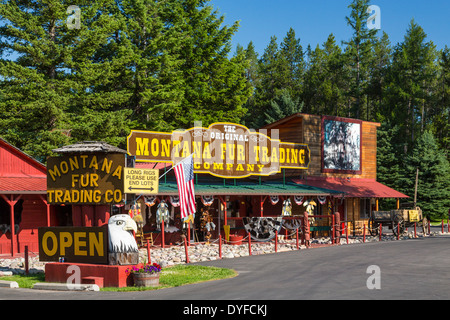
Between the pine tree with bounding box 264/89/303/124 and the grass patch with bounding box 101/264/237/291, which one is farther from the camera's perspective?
the pine tree with bounding box 264/89/303/124

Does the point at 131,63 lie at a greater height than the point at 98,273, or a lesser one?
greater

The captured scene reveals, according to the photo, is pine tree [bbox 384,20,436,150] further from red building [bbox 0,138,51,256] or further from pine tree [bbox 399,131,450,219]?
red building [bbox 0,138,51,256]

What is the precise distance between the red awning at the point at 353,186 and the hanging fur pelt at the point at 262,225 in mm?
7524

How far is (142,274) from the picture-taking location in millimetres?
16938

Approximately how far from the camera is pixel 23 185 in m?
28.4

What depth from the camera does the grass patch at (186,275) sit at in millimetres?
17314

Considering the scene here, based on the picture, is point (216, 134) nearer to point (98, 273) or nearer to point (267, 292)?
point (98, 273)

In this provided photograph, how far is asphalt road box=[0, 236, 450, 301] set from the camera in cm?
1443

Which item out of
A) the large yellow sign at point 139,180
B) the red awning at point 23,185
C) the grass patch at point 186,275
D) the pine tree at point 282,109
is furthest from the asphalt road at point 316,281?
the pine tree at point 282,109

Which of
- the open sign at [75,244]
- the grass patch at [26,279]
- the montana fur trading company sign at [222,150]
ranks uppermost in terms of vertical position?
the montana fur trading company sign at [222,150]

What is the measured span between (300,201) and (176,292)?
2040 centimetres

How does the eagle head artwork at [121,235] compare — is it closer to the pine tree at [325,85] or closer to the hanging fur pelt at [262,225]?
the hanging fur pelt at [262,225]

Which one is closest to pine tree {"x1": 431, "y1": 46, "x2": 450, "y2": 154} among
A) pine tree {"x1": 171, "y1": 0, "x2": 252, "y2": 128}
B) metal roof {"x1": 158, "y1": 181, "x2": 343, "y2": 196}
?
pine tree {"x1": 171, "y1": 0, "x2": 252, "y2": 128}
